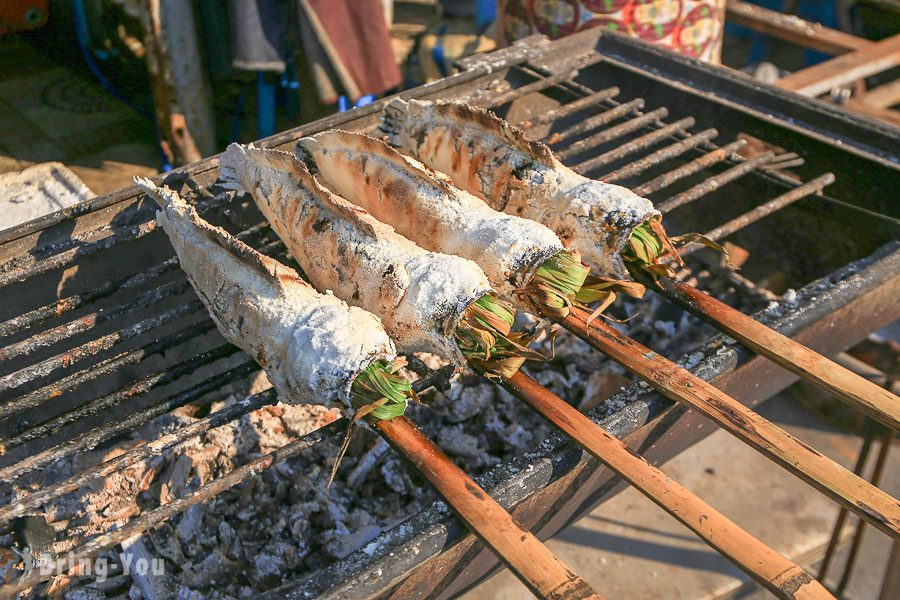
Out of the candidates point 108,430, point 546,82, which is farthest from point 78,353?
point 546,82

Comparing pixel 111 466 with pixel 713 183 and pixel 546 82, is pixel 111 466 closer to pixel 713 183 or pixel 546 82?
pixel 713 183

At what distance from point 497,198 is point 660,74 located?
5.36 feet

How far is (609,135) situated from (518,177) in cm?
79

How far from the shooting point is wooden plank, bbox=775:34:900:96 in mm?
4691

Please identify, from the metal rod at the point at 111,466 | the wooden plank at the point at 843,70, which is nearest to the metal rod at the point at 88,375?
the metal rod at the point at 111,466

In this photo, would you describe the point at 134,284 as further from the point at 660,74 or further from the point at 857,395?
the point at 660,74

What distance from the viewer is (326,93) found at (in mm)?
5547

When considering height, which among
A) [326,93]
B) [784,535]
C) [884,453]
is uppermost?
[326,93]

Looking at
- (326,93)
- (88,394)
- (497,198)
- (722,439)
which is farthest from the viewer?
(326,93)

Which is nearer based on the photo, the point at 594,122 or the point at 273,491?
the point at 273,491

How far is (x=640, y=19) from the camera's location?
5.28 metres

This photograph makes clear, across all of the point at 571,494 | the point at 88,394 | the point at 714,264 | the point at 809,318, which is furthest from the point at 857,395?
the point at 88,394

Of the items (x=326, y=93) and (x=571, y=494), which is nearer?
(x=571, y=494)

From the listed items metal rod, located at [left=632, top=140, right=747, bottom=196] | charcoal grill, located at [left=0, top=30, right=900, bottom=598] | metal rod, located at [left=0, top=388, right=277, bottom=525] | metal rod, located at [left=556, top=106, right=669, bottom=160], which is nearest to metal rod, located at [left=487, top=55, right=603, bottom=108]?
charcoal grill, located at [left=0, top=30, right=900, bottom=598]
